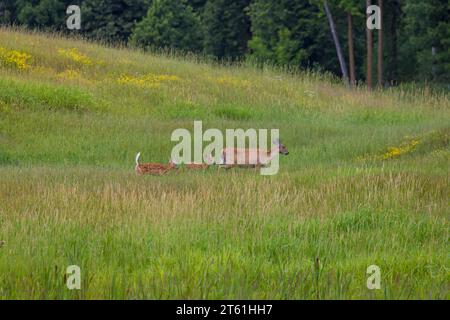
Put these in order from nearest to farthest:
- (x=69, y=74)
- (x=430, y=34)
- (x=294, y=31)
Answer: (x=69, y=74) → (x=430, y=34) → (x=294, y=31)

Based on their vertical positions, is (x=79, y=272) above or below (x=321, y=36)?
below

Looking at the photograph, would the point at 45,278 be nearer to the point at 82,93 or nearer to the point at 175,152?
the point at 175,152

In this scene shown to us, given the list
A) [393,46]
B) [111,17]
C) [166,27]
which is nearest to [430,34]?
[393,46]

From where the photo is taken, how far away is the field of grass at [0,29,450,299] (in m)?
6.72

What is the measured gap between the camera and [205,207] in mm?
10258

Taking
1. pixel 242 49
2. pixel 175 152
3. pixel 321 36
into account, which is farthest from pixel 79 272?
pixel 242 49

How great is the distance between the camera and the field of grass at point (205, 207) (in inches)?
265

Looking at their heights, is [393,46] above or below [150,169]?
above

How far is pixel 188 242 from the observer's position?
8.19m

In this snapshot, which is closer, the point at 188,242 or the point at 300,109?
the point at 188,242

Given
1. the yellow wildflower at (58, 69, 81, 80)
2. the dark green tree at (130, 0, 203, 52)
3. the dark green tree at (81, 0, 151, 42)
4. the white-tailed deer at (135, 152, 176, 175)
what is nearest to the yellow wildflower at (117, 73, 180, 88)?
the yellow wildflower at (58, 69, 81, 80)

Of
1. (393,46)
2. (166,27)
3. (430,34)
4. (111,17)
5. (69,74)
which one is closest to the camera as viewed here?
(69,74)

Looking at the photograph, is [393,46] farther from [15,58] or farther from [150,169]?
[150,169]
